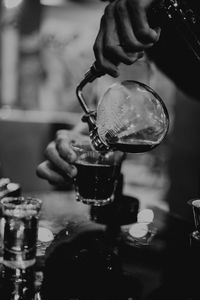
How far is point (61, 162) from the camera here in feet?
4.97

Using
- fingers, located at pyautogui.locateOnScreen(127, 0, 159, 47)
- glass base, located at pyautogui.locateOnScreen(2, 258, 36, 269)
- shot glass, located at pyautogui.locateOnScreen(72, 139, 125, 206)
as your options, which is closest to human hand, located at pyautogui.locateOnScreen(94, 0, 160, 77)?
fingers, located at pyautogui.locateOnScreen(127, 0, 159, 47)

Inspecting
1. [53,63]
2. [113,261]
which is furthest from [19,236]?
[53,63]

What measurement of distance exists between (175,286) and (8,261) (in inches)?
15.9

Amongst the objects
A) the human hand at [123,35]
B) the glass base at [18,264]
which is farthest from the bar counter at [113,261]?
the human hand at [123,35]

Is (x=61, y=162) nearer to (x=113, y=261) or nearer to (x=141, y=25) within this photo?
(x=113, y=261)

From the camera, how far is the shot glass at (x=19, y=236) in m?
1.00

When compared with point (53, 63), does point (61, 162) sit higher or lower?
lower

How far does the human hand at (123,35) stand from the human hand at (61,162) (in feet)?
1.36

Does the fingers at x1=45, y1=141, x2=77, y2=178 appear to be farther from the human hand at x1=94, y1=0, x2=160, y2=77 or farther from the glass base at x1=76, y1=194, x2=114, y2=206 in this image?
the human hand at x1=94, y1=0, x2=160, y2=77

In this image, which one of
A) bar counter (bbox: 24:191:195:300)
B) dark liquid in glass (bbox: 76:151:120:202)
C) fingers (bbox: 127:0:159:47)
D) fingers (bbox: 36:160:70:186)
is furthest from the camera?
fingers (bbox: 36:160:70:186)

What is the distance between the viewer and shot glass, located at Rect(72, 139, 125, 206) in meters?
1.36

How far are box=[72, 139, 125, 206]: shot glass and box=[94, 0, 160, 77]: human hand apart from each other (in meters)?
0.33

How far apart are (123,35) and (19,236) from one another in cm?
58

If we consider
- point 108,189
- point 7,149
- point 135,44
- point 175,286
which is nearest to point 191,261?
point 175,286
